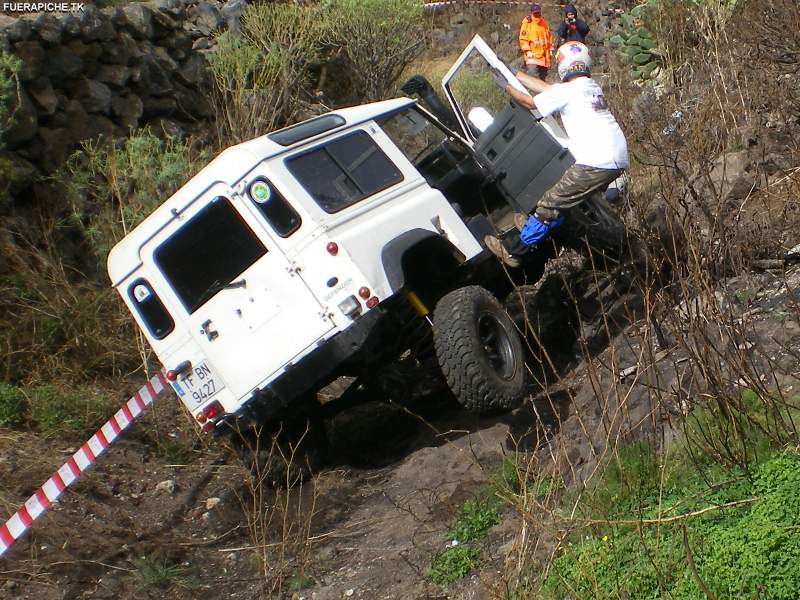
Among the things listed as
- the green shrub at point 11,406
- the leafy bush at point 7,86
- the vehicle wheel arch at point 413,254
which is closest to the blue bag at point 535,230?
the vehicle wheel arch at point 413,254

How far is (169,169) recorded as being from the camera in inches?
328

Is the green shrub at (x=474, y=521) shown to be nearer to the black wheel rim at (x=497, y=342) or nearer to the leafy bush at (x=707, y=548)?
the leafy bush at (x=707, y=548)

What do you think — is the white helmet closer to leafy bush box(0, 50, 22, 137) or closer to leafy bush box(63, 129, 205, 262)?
leafy bush box(63, 129, 205, 262)

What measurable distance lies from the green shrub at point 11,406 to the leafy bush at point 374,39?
7.50 metres

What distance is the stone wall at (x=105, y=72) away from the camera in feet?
29.3

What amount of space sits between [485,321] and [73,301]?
4.21 metres

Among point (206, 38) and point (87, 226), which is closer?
point (87, 226)

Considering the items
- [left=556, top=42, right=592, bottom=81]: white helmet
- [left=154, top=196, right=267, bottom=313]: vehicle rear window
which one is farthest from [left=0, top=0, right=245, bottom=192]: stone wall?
[left=556, top=42, right=592, bottom=81]: white helmet

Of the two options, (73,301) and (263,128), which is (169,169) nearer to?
(73,301)

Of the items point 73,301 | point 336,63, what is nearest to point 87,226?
point 73,301

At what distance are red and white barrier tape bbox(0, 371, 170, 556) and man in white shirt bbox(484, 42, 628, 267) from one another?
2752mm

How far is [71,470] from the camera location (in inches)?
231

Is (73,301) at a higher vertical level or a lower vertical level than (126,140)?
lower

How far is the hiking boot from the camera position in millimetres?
6117
